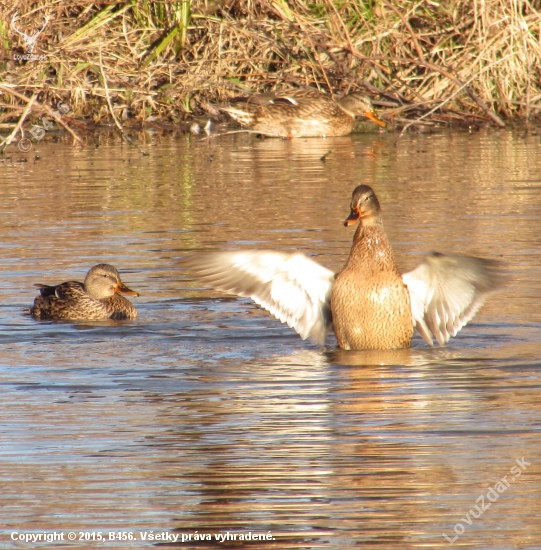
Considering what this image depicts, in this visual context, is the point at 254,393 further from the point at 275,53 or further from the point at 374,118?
the point at 275,53

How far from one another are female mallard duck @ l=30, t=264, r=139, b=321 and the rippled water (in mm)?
113

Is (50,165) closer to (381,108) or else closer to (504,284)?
(381,108)

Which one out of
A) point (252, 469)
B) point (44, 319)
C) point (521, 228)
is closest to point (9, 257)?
point (44, 319)

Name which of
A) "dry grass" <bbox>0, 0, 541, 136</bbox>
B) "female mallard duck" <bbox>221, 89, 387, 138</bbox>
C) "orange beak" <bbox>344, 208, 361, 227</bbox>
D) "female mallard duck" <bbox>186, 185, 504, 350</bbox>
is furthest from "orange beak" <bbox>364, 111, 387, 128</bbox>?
"orange beak" <bbox>344, 208, 361, 227</bbox>

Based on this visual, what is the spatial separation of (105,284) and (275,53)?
36.8ft

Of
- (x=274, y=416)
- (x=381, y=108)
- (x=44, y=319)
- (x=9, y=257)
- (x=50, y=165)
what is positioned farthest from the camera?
(x=381, y=108)

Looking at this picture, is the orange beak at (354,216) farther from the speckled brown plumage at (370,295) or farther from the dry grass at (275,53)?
the dry grass at (275,53)

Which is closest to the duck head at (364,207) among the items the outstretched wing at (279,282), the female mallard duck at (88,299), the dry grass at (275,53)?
the outstretched wing at (279,282)

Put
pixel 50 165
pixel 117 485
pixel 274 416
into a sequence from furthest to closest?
pixel 50 165 < pixel 274 416 < pixel 117 485

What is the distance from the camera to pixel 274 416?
→ 16.9ft

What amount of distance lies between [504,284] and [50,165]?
29.2ft

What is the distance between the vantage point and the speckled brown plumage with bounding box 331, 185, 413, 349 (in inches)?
261

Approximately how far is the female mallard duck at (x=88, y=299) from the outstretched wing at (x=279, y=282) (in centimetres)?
115

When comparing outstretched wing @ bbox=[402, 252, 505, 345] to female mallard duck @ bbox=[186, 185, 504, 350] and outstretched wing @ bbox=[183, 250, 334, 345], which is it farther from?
outstretched wing @ bbox=[183, 250, 334, 345]
